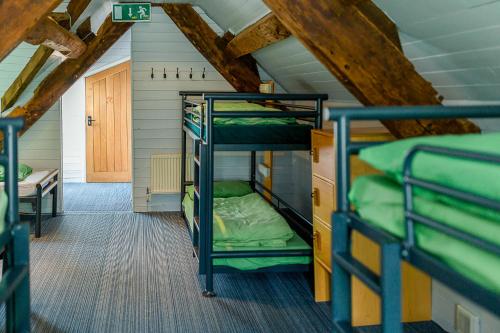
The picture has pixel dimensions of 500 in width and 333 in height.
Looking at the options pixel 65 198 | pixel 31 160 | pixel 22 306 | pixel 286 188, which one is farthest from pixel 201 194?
pixel 65 198

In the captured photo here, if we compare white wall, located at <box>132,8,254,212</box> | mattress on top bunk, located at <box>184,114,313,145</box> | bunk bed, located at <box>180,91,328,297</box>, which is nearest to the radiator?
white wall, located at <box>132,8,254,212</box>

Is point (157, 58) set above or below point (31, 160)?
above

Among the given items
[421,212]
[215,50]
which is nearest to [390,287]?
[421,212]

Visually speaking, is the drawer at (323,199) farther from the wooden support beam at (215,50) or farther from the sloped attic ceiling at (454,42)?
the wooden support beam at (215,50)

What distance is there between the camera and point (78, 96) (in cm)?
901

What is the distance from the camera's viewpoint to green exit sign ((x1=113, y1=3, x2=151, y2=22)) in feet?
18.8

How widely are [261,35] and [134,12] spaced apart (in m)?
1.72

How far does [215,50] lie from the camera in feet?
20.7

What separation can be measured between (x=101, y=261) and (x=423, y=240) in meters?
3.89

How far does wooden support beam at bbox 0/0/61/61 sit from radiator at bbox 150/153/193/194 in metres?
3.64

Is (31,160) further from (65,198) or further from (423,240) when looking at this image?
(423,240)

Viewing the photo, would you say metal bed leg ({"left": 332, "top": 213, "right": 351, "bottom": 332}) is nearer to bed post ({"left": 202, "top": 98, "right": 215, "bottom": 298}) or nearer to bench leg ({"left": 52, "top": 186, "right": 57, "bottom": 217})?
Answer: bed post ({"left": 202, "top": 98, "right": 215, "bottom": 298})

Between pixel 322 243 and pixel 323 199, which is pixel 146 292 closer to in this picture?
pixel 322 243

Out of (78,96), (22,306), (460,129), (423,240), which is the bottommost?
(22,306)
